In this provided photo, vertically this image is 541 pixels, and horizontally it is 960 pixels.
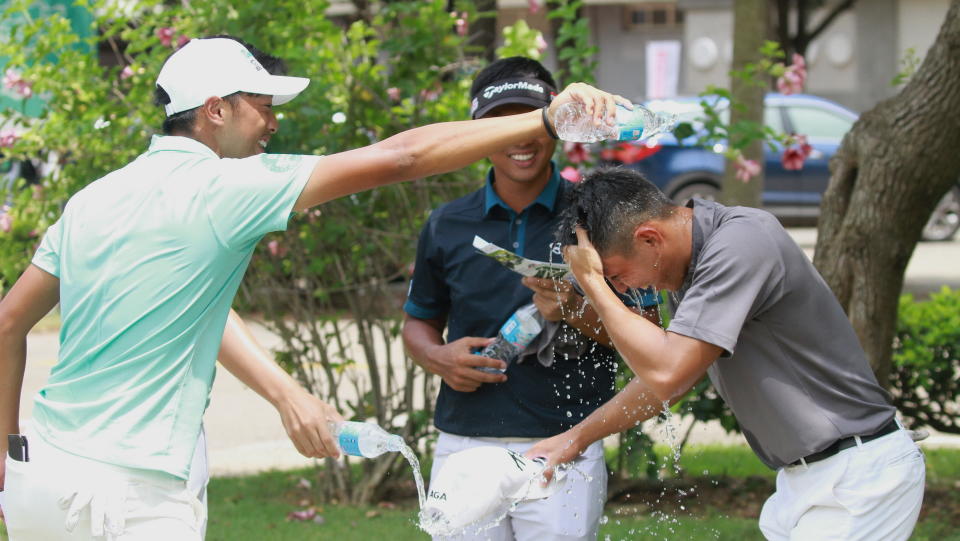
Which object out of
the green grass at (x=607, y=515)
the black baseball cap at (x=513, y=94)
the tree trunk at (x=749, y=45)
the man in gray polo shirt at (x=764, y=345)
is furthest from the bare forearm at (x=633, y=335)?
the tree trunk at (x=749, y=45)

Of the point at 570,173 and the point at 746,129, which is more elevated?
the point at 746,129

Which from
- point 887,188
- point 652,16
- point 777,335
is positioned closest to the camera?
point 777,335

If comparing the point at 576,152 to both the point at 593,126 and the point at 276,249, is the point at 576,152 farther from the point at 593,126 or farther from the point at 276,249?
the point at 593,126

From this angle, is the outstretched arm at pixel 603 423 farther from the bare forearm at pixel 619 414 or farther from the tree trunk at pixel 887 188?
the tree trunk at pixel 887 188

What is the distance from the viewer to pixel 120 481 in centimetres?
273

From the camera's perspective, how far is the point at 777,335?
9.87ft

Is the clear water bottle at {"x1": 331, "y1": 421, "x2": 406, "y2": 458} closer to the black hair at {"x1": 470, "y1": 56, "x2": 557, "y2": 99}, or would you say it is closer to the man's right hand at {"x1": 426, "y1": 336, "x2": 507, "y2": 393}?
the man's right hand at {"x1": 426, "y1": 336, "x2": 507, "y2": 393}

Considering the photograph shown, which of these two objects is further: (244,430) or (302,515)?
(244,430)

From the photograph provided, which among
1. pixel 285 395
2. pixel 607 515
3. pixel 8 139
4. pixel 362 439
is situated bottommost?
pixel 607 515

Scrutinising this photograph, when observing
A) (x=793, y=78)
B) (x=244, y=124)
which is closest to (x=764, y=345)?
(x=244, y=124)

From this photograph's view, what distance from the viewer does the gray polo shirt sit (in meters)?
2.90

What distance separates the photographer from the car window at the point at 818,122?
16.1 metres

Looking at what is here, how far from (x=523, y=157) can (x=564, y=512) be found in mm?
1144

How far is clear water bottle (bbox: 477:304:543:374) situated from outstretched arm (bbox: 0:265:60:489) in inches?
53.0
